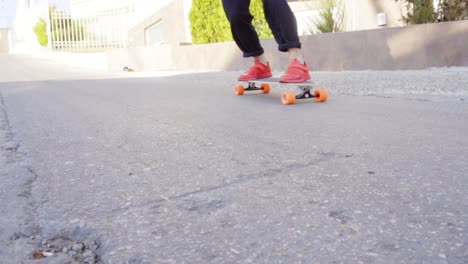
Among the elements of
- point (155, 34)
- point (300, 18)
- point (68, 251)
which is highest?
point (155, 34)

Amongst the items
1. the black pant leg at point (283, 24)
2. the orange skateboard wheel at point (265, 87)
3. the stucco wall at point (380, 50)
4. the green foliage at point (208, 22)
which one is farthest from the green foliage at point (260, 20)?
the black pant leg at point (283, 24)

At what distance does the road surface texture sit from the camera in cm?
116

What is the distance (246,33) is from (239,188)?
2.72m

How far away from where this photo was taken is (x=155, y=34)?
15812mm

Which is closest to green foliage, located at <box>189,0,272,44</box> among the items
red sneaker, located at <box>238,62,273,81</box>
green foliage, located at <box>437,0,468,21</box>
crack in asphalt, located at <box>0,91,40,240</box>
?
green foliage, located at <box>437,0,468,21</box>

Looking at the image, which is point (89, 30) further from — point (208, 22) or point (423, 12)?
point (423, 12)

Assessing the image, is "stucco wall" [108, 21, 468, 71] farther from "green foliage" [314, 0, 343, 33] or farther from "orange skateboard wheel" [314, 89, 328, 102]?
"orange skateboard wheel" [314, 89, 328, 102]

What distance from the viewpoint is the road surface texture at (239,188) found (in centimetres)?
116

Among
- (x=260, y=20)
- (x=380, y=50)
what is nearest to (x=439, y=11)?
(x=380, y=50)

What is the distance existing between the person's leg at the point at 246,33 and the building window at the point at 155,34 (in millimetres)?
11192

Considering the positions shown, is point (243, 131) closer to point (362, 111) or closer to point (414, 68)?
point (362, 111)

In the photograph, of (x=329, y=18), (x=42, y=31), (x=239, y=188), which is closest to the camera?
(x=239, y=188)

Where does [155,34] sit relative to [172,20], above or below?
below

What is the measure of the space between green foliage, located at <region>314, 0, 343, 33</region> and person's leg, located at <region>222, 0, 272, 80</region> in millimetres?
3840
